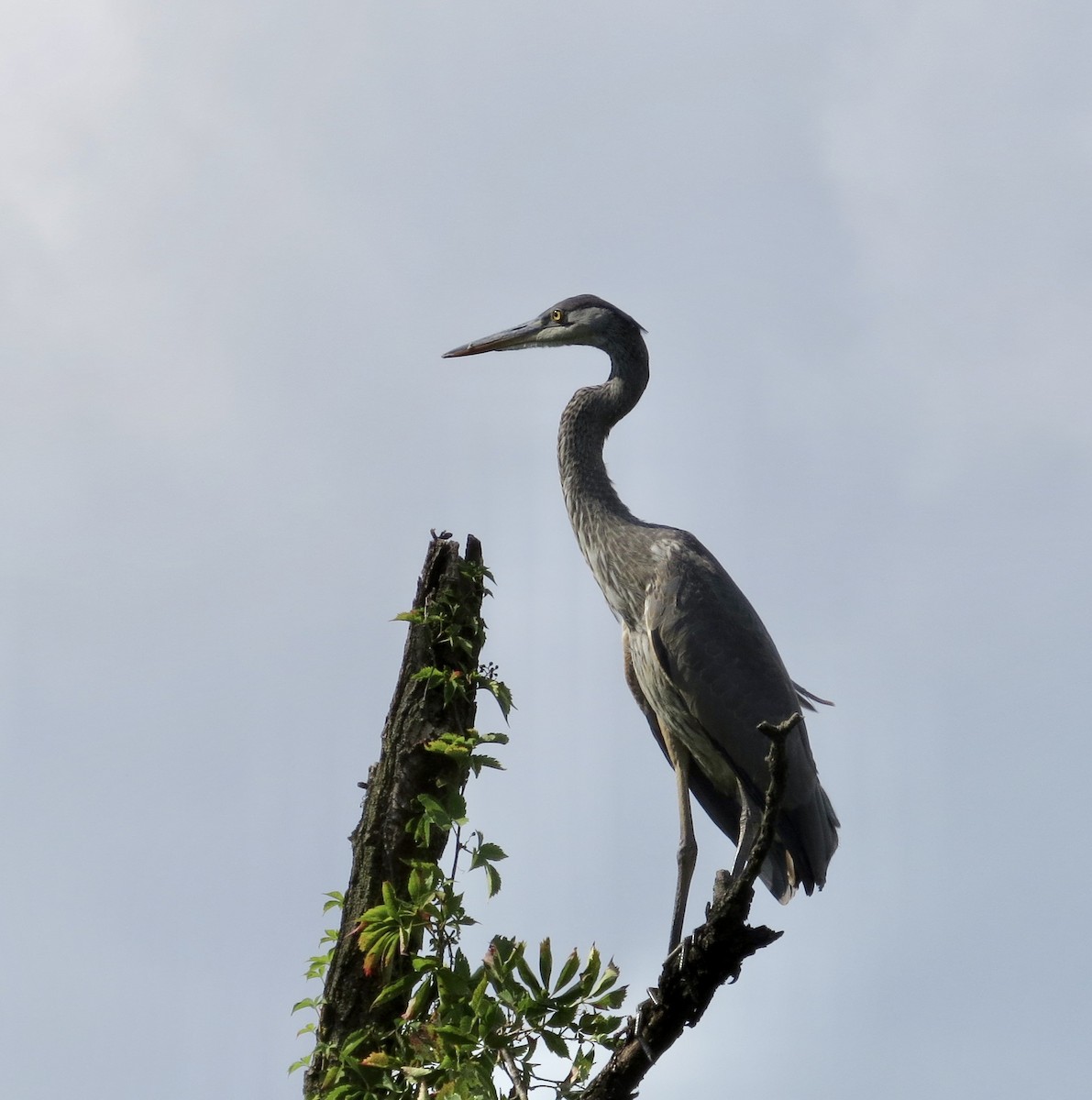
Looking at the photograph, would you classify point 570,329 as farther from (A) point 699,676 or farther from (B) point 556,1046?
(B) point 556,1046

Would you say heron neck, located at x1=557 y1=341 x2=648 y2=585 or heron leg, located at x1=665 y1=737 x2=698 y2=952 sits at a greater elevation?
heron neck, located at x1=557 y1=341 x2=648 y2=585

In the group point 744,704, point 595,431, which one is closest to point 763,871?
point 744,704

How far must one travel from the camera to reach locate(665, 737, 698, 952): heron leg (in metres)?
5.33

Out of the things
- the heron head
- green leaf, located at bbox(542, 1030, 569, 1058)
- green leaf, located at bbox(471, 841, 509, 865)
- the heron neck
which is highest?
the heron head

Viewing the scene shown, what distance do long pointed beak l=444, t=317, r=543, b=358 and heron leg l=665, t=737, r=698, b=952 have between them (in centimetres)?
244

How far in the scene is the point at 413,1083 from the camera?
4203mm

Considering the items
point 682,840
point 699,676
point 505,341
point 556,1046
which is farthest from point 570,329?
point 556,1046

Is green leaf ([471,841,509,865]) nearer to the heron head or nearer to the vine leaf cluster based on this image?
the vine leaf cluster

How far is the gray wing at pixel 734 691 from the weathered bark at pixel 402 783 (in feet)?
3.39

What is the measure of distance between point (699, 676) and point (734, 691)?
18 centimetres

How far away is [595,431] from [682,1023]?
3.44m

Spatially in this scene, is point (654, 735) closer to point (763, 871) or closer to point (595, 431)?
point (763, 871)

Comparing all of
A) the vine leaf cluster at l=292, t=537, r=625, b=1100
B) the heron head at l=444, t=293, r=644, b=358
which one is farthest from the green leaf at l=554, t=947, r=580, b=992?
the heron head at l=444, t=293, r=644, b=358

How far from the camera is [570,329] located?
6832 mm
